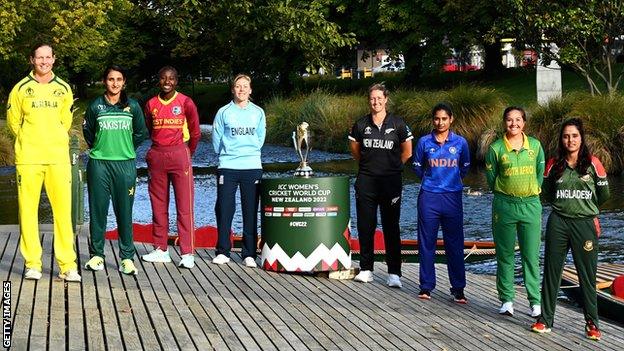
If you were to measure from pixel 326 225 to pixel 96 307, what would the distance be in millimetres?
3054

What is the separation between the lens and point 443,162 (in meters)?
10.2

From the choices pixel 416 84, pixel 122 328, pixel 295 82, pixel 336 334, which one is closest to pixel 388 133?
pixel 336 334

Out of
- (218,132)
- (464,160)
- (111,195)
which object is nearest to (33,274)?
(111,195)

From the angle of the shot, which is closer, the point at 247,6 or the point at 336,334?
the point at 336,334

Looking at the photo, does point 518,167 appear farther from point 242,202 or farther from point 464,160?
point 242,202

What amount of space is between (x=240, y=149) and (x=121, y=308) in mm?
2933

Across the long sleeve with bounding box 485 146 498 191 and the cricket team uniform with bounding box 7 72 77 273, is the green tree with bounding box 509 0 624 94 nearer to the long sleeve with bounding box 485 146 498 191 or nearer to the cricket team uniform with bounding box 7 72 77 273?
the long sleeve with bounding box 485 146 498 191

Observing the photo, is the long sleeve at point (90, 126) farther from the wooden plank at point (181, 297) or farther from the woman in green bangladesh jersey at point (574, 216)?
the woman in green bangladesh jersey at point (574, 216)

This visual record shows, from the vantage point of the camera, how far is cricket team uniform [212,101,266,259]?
11289 mm

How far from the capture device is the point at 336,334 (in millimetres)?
8508

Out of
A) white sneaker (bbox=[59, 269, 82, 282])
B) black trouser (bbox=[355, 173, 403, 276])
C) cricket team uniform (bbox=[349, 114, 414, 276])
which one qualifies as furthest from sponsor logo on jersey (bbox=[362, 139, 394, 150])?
white sneaker (bbox=[59, 269, 82, 282])

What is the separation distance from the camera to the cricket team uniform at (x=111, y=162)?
1024 centimetres

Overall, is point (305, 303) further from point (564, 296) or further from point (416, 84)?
point (416, 84)

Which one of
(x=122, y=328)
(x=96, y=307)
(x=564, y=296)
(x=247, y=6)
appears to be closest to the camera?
(x=122, y=328)
